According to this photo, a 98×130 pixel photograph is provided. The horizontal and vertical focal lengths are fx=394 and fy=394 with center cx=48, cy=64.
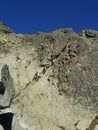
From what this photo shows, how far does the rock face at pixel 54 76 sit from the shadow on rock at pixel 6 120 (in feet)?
18.5

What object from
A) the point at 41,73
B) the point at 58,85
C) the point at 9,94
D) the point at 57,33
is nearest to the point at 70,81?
the point at 58,85

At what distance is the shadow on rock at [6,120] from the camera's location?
19.7 metres

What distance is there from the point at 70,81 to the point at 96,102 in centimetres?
259

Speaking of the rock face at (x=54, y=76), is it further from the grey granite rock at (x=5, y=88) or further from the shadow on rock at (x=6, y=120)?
the grey granite rock at (x=5, y=88)

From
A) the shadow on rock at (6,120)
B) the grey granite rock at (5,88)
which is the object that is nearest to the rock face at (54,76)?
the shadow on rock at (6,120)

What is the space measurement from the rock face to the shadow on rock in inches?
222

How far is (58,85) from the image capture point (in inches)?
1187

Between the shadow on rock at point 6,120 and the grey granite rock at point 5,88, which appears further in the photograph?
the shadow on rock at point 6,120

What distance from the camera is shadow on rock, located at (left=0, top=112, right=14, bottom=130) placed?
19.7 metres

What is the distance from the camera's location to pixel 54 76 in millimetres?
30766

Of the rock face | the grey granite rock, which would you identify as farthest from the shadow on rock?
the rock face

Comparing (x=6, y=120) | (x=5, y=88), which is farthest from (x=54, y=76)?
(x=5, y=88)

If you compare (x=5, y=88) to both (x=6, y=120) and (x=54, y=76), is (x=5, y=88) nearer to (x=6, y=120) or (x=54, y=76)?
(x=6, y=120)

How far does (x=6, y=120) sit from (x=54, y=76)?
1124 cm
